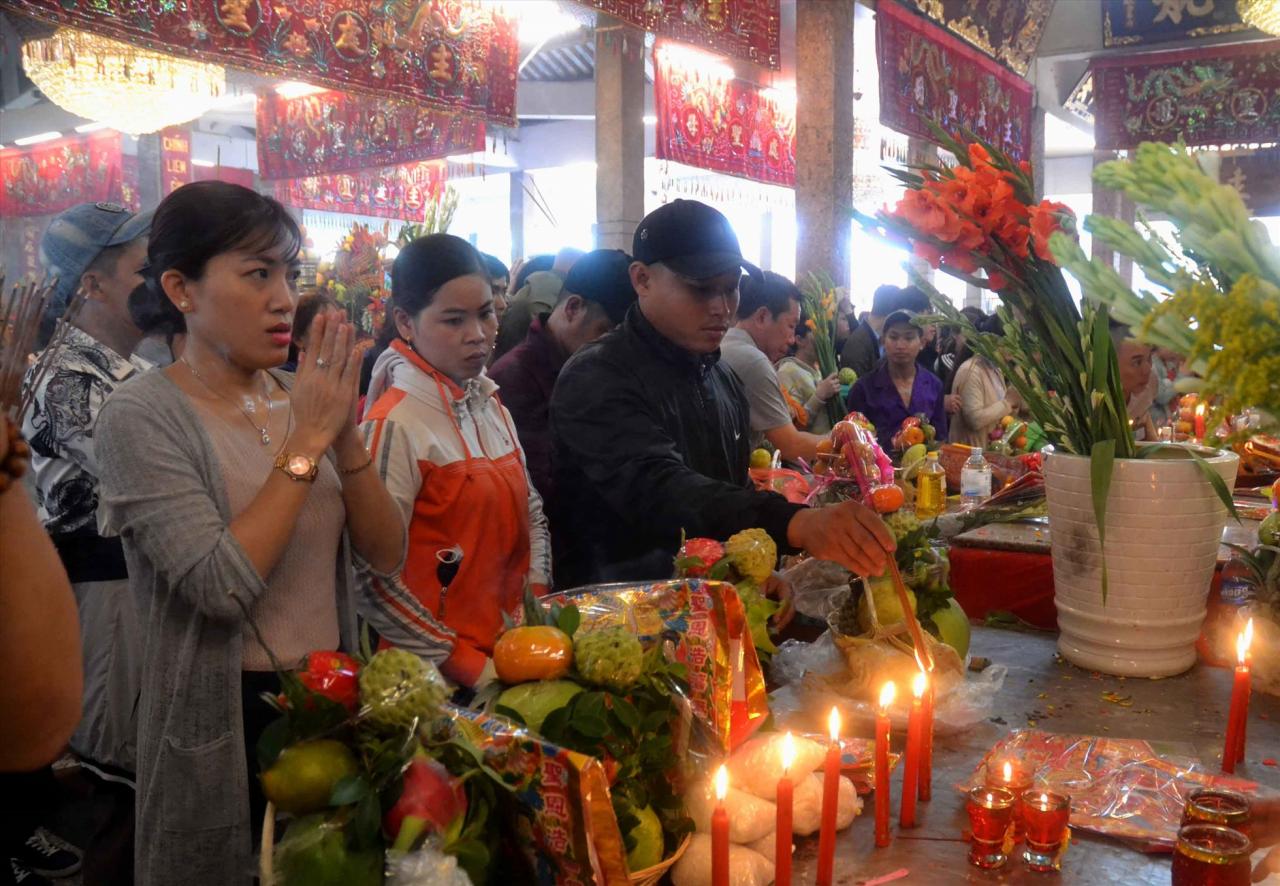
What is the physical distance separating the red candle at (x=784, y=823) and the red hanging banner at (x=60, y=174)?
40.2 ft

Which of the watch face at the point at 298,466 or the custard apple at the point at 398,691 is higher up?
the watch face at the point at 298,466

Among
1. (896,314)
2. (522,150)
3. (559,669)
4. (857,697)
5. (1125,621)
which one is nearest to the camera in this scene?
(559,669)

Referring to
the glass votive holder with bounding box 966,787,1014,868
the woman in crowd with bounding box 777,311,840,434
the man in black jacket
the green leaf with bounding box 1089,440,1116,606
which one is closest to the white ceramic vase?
the green leaf with bounding box 1089,440,1116,606

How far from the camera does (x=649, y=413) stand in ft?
6.73

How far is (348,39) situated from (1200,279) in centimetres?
419

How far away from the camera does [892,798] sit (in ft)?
4.30

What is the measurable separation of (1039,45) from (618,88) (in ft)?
14.2

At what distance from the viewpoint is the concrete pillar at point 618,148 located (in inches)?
295

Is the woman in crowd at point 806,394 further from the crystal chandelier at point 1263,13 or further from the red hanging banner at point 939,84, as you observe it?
the crystal chandelier at point 1263,13

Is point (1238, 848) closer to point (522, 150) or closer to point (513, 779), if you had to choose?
point (513, 779)

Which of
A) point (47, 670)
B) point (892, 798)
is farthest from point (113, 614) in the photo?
point (892, 798)

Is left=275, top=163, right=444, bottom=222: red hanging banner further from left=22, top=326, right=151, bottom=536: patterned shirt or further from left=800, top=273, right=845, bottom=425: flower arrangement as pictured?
left=22, top=326, right=151, bottom=536: patterned shirt

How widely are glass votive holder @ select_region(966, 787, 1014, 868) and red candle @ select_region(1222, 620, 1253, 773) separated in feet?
1.36

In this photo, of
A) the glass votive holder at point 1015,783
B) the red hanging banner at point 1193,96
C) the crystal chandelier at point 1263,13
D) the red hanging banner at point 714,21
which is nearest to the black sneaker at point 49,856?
the glass votive holder at point 1015,783
